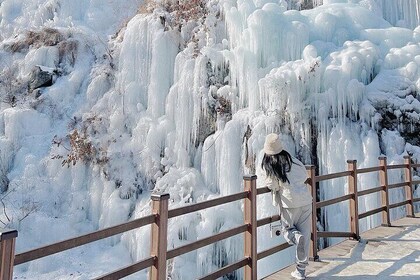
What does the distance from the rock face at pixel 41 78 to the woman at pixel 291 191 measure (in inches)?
561

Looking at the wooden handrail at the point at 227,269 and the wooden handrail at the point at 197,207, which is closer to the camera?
the wooden handrail at the point at 197,207

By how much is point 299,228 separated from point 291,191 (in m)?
0.46

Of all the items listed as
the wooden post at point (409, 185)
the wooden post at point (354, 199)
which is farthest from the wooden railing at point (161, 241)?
the wooden post at point (409, 185)

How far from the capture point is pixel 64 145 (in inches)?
566

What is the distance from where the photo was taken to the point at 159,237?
11.2 ft

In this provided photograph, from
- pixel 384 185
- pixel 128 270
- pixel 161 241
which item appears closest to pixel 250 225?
pixel 161 241

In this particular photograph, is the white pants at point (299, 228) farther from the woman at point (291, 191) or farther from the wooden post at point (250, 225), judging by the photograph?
the wooden post at point (250, 225)

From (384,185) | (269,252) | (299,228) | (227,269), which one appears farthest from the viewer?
(384,185)

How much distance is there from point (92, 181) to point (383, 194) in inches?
358

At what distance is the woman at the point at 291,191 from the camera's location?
13.8 ft

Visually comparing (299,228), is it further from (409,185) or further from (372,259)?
(409,185)

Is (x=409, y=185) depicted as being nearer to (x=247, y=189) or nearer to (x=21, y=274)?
(x=247, y=189)

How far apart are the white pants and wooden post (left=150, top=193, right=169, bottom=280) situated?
1.51m

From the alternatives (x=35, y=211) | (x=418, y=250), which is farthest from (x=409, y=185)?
(x=35, y=211)
